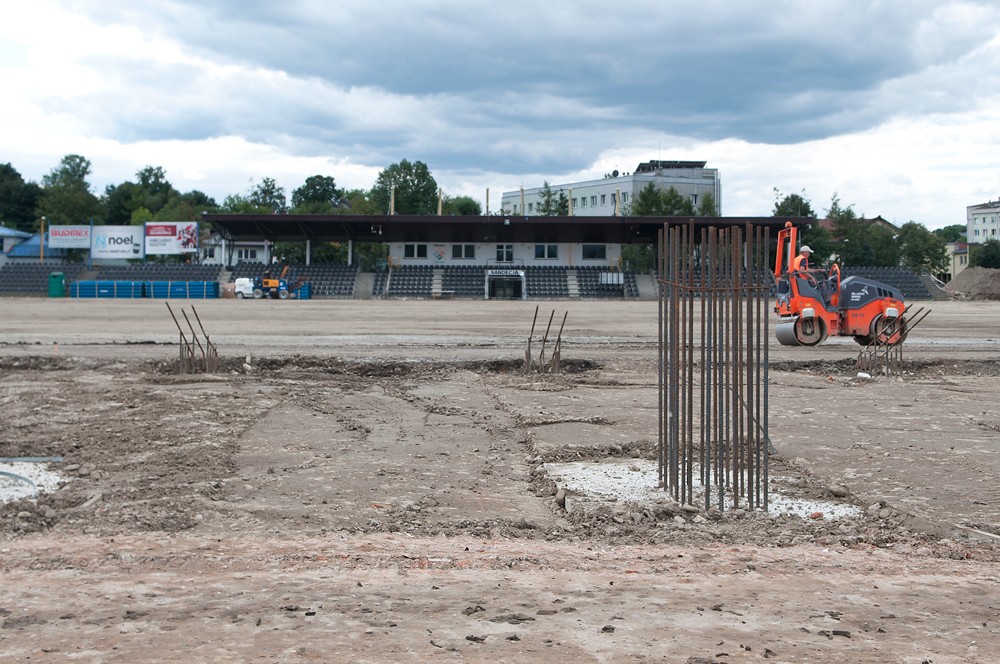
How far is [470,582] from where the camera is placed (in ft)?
19.6

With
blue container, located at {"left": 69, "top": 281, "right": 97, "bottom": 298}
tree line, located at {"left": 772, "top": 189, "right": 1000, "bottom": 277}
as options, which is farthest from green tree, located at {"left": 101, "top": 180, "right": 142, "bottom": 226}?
tree line, located at {"left": 772, "top": 189, "right": 1000, "bottom": 277}

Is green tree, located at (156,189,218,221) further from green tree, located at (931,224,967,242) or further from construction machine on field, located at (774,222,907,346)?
green tree, located at (931,224,967,242)

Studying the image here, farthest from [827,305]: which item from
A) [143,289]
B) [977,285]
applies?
[977,285]

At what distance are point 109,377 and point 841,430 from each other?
1323 centimetres

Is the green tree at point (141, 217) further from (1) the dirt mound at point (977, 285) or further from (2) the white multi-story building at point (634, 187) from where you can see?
(1) the dirt mound at point (977, 285)

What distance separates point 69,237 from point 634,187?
2453 inches

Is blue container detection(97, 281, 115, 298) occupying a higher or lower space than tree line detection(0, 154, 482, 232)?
lower

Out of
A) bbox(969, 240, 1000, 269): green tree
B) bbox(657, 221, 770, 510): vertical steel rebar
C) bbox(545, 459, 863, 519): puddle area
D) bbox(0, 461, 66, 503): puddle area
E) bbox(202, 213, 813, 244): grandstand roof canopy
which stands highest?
bbox(202, 213, 813, 244): grandstand roof canopy

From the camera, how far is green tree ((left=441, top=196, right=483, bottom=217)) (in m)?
120

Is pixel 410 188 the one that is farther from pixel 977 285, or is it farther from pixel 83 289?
pixel 977 285

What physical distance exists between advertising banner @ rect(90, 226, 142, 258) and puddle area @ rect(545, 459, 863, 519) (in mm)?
70181

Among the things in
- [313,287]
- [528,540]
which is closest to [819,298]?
[528,540]

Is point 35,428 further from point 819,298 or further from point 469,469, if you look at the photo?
point 819,298

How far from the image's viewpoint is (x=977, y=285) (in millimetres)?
66562
